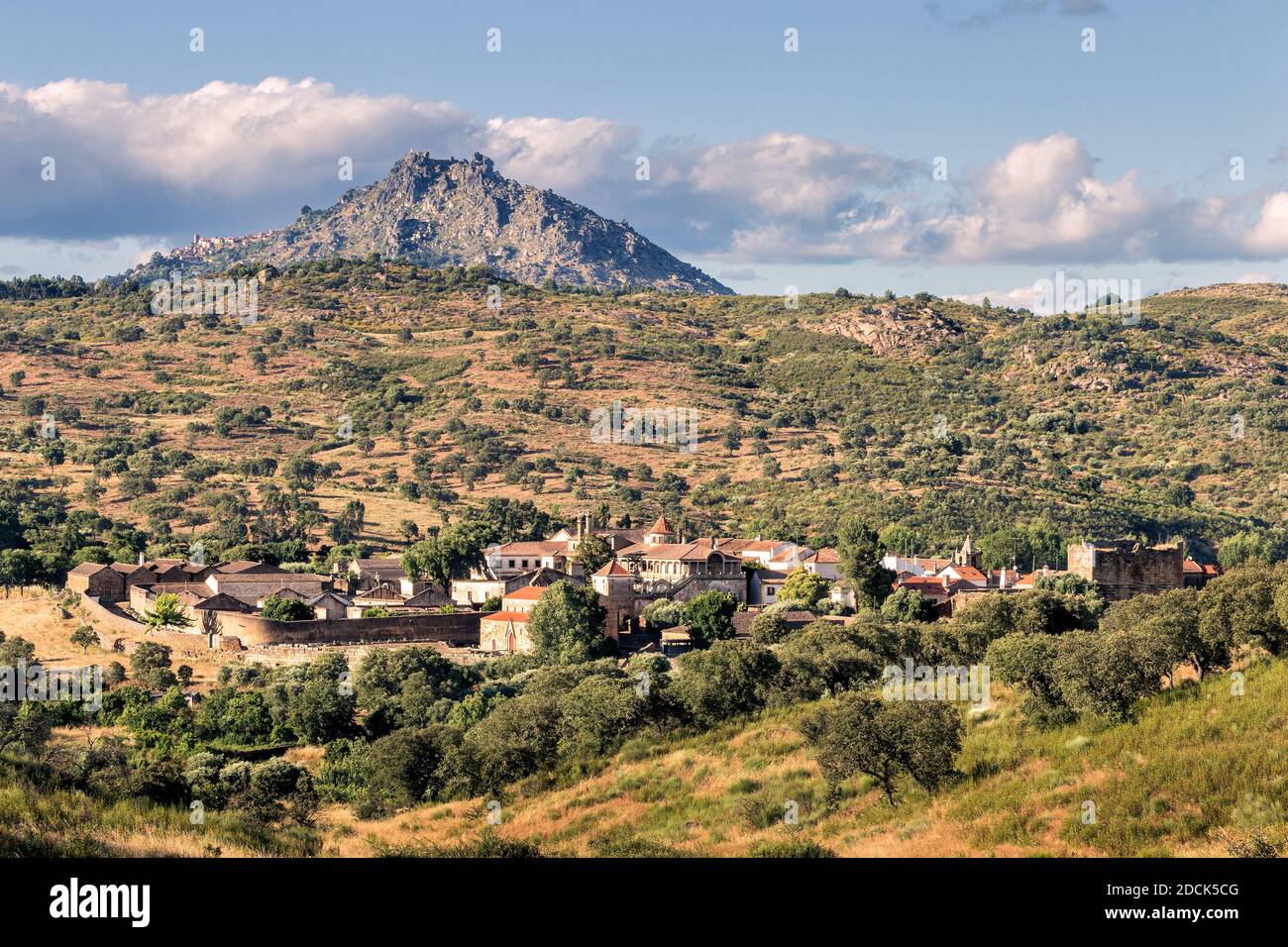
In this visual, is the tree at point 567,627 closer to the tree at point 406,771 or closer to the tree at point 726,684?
the tree at point 726,684

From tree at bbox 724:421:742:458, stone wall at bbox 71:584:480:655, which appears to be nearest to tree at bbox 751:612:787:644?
stone wall at bbox 71:584:480:655

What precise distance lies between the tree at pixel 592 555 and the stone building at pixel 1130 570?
24.3 metres

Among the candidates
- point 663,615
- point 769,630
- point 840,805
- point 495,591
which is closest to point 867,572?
point 663,615

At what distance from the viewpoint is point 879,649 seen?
51.6m

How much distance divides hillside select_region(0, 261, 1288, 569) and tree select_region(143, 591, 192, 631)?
19.0 metres

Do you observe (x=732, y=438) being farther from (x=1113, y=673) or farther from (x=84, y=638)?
(x=1113, y=673)

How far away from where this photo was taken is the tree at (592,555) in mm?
80938

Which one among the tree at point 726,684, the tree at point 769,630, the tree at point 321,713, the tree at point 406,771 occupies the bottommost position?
the tree at point 321,713

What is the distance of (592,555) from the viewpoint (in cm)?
8181

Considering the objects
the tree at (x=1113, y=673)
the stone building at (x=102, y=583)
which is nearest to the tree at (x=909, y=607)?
the tree at (x=1113, y=673)

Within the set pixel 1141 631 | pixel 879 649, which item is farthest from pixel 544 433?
pixel 1141 631
